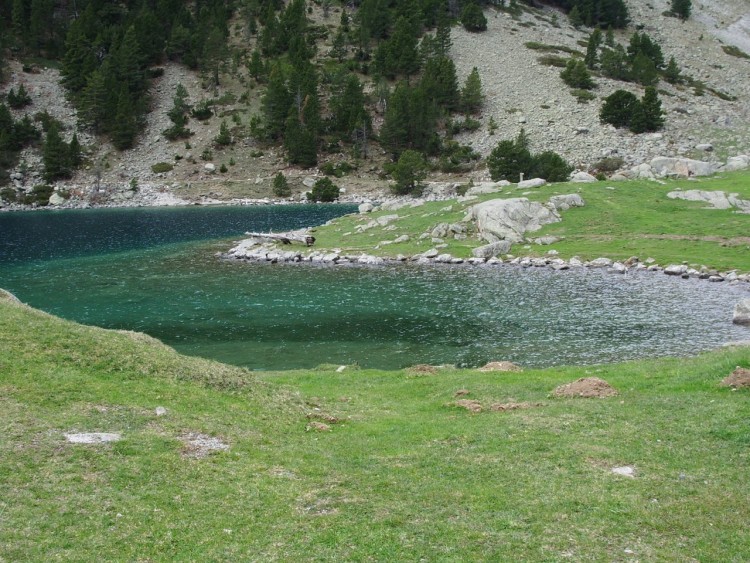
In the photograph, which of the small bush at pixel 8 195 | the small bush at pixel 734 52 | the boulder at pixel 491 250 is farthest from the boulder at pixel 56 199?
the small bush at pixel 734 52

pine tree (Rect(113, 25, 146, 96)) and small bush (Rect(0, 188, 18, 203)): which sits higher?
pine tree (Rect(113, 25, 146, 96))

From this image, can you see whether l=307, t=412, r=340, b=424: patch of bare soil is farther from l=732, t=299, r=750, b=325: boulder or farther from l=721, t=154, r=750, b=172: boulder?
l=721, t=154, r=750, b=172: boulder

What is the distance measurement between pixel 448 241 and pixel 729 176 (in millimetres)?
42669

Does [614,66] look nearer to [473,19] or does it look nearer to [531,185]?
[473,19]

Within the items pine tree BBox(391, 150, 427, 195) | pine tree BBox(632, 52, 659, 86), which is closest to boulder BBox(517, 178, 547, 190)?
pine tree BBox(391, 150, 427, 195)

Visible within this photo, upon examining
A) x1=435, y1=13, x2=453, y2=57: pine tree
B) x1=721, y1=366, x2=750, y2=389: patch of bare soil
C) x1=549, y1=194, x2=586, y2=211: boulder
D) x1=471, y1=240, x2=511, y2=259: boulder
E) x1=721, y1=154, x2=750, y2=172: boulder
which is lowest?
x1=471, y1=240, x2=511, y2=259: boulder

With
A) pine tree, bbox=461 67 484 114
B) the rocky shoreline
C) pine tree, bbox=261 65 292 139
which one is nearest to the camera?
the rocky shoreline

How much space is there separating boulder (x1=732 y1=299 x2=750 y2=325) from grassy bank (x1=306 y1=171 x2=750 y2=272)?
50.0ft

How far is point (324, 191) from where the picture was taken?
129375 millimetres

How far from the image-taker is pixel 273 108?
15125 cm

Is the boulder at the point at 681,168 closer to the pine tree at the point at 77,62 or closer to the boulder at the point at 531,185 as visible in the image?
the boulder at the point at 531,185

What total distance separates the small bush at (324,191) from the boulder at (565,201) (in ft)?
210

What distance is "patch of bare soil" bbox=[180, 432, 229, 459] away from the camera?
649 inches

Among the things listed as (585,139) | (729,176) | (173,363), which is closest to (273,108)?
(585,139)
